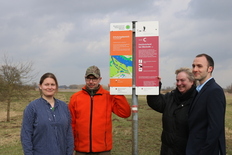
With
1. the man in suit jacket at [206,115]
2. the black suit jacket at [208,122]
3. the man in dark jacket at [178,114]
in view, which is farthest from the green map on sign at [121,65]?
the black suit jacket at [208,122]

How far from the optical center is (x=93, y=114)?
12.1 ft

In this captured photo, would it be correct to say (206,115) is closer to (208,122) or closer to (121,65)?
(208,122)

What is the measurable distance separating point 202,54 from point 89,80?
180 centimetres

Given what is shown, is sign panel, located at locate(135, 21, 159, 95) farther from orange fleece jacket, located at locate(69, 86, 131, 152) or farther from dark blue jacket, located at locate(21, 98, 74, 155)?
dark blue jacket, located at locate(21, 98, 74, 155)

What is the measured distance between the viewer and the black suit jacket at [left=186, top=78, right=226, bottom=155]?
284cm

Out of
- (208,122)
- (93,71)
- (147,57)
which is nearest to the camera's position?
(208,122)

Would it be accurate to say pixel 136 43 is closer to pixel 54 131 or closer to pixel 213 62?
pixel 213 62

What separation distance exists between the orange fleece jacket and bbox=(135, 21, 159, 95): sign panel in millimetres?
469

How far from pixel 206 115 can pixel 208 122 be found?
11 cm

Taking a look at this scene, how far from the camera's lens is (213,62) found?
319 cm

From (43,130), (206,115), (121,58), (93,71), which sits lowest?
(43,130)

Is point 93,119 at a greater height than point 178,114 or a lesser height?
lesser

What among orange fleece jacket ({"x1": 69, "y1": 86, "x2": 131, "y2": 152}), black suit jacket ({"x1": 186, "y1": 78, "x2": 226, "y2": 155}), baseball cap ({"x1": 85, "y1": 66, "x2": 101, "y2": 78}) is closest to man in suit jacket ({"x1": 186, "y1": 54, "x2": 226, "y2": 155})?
black suit jacket ({"x1": 186, "y1": 78, "x2": 226, "y2": 155})

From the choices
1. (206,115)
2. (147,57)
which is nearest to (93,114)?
(147,57)
